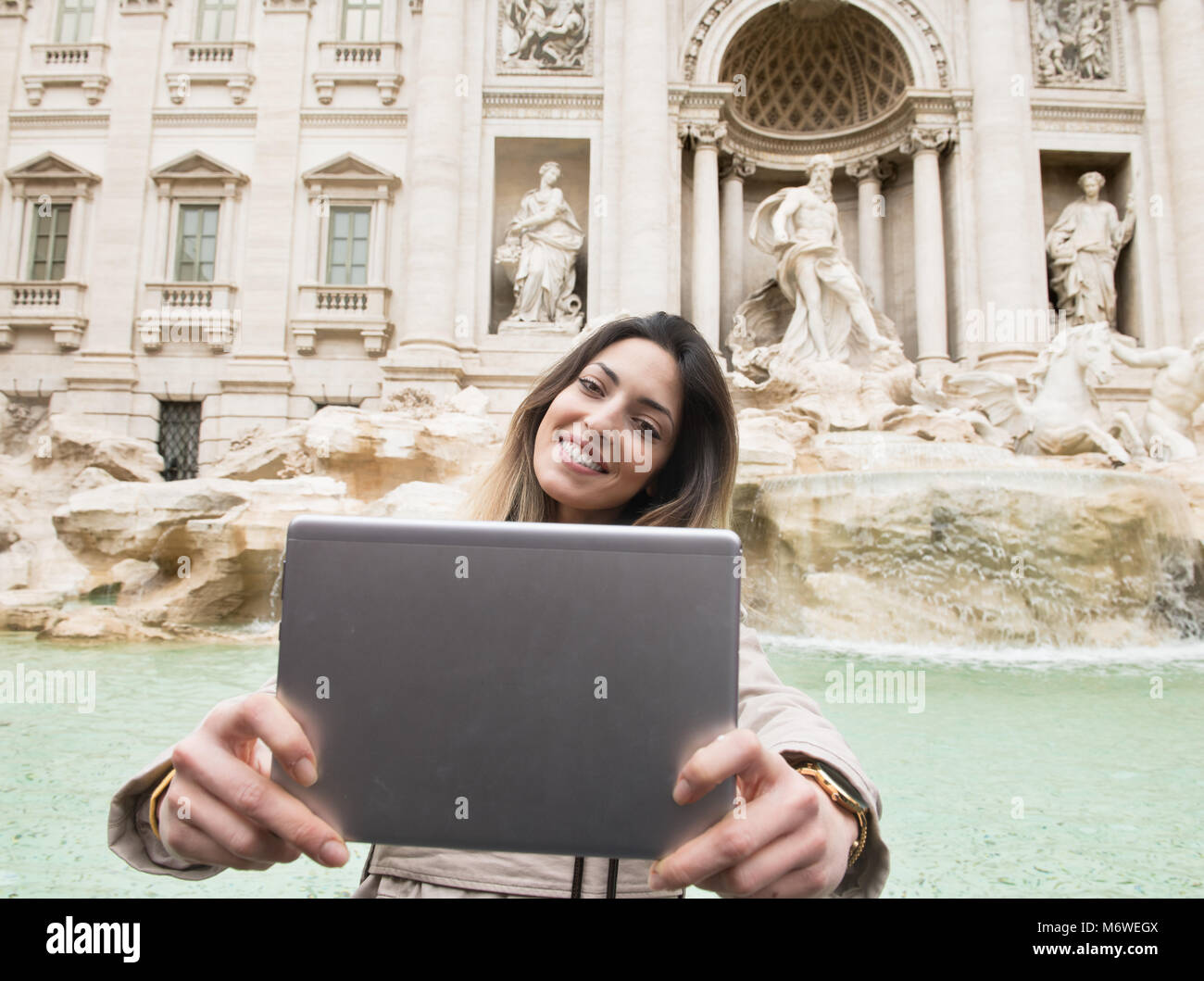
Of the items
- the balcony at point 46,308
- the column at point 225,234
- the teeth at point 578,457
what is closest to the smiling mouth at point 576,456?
the teeth at point 578,457

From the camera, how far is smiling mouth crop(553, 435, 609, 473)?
1.28m

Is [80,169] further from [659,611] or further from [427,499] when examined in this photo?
[659,611]

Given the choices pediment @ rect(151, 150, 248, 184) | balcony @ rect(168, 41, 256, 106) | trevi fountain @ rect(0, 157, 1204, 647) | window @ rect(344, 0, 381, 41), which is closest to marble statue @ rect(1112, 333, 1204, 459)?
trevi fountain @ rect(0, 157, 1204, 647)

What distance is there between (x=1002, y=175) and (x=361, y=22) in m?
11.7

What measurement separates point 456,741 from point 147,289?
1579 cm

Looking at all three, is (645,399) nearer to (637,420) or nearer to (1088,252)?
(637,420)

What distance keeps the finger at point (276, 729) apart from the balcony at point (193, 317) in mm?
14355

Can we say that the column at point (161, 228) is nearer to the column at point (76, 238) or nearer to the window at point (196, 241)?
the window at point (196, 241)

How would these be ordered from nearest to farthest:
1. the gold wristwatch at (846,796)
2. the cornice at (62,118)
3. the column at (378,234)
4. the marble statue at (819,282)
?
the gold wristwatch at (846,796)
the marble statue at (819,282)
the column at (378,234)
the cornice at (62,118)

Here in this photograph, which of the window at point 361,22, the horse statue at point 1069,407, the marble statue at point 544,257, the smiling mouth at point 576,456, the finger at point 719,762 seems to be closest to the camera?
the finger at point 719,762

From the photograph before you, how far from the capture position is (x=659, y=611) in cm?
77

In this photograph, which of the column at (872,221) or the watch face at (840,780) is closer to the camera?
the watch face at (840,780)

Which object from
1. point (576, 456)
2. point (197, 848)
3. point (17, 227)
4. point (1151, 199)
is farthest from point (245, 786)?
point (17, 227)

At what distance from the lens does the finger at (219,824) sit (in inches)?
31.0
